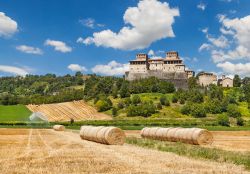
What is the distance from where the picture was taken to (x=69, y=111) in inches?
4754

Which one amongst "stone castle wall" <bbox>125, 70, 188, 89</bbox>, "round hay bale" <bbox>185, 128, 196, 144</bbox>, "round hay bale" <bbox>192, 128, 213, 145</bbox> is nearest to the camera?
"round hay bale" <bbox>192, 128, 213, 145</bbox>

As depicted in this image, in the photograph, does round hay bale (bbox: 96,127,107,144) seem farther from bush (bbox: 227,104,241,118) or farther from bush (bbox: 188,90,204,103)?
bush (bbox: 188,90,204,103)

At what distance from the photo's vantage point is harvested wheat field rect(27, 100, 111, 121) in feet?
370

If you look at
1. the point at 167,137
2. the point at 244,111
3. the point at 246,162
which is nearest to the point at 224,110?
the point at 244,111

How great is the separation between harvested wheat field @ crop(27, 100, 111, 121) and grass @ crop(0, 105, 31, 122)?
3.33 m

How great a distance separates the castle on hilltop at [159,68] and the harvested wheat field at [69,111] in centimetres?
5730

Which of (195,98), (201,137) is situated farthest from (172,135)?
(195,98)

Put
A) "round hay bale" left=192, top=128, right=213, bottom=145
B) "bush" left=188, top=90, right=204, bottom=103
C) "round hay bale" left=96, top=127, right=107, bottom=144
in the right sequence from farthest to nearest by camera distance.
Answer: "bush" left=188, top=90, right=204, bottom=103
"round hay bale" left=192, top=128, right=213, bottom=145
"round hay bale" left=96, top=127, right=107, bottom=144

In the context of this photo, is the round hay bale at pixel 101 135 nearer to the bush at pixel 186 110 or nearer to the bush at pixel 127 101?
the bush at pixel 186 110

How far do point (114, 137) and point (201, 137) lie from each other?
6.36 m

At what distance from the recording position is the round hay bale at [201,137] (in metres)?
27.5

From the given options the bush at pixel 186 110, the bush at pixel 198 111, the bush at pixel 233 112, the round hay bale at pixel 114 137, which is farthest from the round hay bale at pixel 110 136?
the bush at pixel 186 110

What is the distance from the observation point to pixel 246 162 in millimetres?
16000

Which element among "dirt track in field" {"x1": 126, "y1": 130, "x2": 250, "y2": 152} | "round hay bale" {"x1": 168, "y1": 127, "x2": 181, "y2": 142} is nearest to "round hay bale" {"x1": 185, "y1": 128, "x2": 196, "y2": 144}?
"round hay bale" {"x1": 168, "y1": 127, "x2": 181, "y2": 142}
